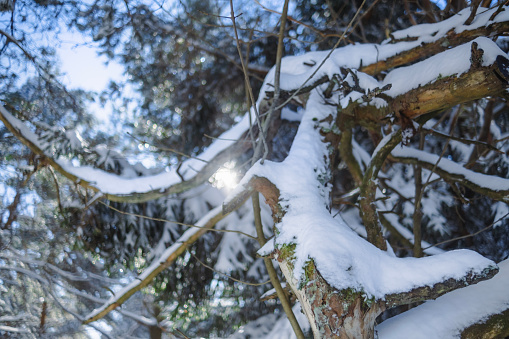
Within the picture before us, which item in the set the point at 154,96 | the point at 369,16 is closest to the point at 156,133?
the point at 154,96

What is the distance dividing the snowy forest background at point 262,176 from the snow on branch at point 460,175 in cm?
1

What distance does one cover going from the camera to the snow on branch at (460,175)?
2.27 metres

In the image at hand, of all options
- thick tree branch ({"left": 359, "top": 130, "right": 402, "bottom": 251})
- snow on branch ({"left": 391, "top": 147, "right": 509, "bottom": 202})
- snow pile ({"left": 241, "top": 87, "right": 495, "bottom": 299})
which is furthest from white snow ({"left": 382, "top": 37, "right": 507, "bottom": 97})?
snow pile ({"left": 241, "top": 87, "right": 495, "bottom": 299})

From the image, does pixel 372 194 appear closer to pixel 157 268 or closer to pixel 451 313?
pixel 451 313

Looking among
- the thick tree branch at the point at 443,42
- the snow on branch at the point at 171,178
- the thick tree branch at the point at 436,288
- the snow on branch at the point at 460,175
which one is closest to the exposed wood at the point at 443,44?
the thick tree branch at the point at 443,42

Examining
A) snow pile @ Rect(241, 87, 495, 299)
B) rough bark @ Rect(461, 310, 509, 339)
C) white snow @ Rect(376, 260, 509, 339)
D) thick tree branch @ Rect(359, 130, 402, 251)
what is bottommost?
rough bark @ Rect(461, 310, 509, 339)

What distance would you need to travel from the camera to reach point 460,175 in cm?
253

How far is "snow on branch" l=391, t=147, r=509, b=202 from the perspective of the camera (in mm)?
2270

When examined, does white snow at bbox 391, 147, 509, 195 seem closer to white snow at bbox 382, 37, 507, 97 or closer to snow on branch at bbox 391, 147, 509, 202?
snow on branch at bbox 391, 147, 509, 202

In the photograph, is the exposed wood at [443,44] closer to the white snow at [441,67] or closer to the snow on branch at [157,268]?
the white snow at [441,67]

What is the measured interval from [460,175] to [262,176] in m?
1.67

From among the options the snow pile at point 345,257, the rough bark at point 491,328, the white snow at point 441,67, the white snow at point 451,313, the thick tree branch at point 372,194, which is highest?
the white snow at point 441,67

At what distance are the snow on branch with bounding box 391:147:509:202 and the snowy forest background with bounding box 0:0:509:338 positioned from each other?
0.04ft

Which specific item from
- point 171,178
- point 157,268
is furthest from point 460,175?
point 157,268
